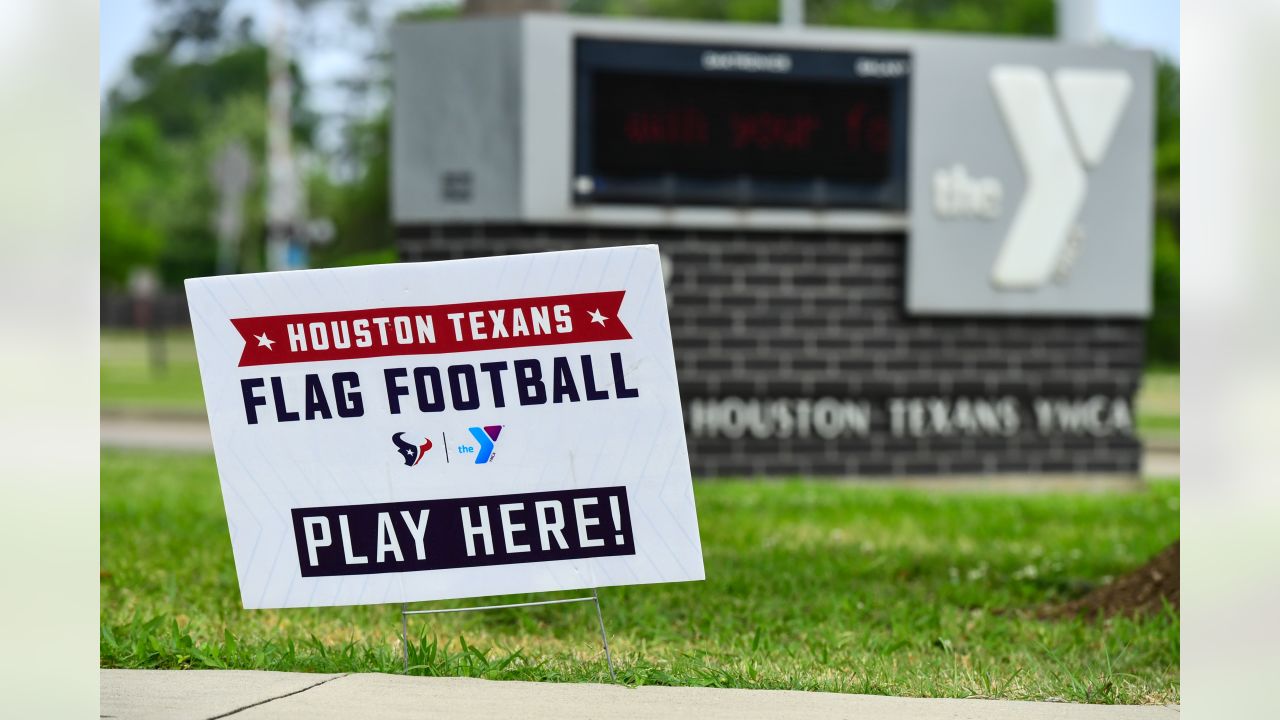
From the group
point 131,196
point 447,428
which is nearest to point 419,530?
point 447,428

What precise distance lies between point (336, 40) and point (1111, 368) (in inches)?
2787

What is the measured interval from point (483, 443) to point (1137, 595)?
3562 millimetres

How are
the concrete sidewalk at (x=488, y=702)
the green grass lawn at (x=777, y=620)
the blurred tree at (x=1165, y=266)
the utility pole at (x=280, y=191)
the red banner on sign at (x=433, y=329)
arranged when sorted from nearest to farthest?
the concrete sidewalk at (x=488, y=702), the red banner on sign at (x=433, y=329), the green grass lawn at (x=777, y=620), the utility pole at (x=280, y=191), the blurred tree at (x=1165, y=266)

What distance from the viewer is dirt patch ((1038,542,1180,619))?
722cm

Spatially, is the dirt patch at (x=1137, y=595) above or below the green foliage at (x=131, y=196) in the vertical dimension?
below

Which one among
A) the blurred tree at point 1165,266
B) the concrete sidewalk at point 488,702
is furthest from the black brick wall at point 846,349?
the blurred tree at point 1165,266

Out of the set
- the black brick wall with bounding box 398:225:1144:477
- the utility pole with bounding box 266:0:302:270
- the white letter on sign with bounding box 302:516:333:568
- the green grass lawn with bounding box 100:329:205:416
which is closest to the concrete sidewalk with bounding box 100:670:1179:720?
the white letter on sign with bounding box 302:516:333:568

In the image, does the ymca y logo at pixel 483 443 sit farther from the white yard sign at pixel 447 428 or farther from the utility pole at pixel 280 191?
the utility pole at pixel 280 191

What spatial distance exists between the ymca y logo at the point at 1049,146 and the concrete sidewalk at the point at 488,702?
29.4 feet

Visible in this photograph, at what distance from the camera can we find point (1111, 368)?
14156 mm

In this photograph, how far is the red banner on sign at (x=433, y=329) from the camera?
5.20m
